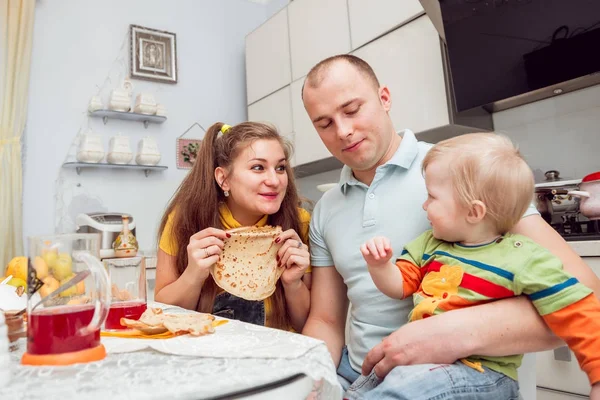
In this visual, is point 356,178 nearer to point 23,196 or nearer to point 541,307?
point 541,307

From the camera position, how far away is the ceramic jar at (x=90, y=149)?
3029 millimetres

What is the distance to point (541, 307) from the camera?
876mm

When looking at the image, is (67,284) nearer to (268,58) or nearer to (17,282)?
(17,282)

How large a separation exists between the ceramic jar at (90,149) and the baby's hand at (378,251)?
2.60m

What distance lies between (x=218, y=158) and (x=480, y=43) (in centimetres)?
134

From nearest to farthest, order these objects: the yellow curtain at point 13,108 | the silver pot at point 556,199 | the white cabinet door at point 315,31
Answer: the silver pot at point 556,199 < the yellow curtain at point 13,108 < the white cabinet door at point 315,31

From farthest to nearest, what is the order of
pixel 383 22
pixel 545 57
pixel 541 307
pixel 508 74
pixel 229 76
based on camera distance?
pixel 229 76 → pixel 383 22 → pixel 508 74 → pixel 545 57 → pixel 541 307

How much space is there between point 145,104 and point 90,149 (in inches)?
20.0

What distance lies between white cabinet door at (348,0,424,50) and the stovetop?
131cm

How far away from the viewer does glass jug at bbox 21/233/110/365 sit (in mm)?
630

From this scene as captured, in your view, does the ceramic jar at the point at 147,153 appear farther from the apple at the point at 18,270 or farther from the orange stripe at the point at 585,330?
the orange stripe at the point at 585,330

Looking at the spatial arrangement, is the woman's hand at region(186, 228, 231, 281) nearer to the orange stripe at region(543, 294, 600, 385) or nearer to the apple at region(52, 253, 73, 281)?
the apple at region(52, 253, 73, 281)

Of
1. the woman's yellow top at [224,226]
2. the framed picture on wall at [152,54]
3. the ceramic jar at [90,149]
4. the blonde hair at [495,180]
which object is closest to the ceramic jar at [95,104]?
the ceramic jar at [90,149]

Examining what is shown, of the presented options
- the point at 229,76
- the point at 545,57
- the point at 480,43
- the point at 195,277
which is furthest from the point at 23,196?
the point at 545,57
